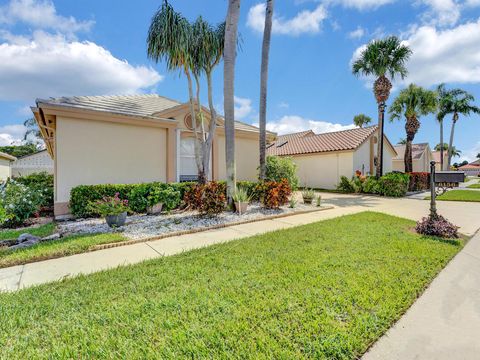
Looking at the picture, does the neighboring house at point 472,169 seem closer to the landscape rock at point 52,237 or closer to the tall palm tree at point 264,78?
the tall palm tree at point 264,78

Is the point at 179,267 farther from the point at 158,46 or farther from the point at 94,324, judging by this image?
the point at 158,46

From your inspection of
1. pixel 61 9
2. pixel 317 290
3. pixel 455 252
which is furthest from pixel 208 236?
pixel 61 9

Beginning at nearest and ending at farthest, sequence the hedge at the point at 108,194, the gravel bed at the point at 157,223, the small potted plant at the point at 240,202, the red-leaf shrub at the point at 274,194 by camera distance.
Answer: the gravel bed at the point at 157,223 → the hedge at the point at 108,194 → the small potted plant at the point at 240,202 → the red-leaf shrub at the point at 274,194

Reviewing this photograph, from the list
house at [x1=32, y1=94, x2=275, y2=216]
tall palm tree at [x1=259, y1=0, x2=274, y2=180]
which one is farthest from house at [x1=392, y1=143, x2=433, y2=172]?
house at [x1=32, y1=94, x2=275, y2=216]

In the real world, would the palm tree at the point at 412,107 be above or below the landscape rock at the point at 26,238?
above

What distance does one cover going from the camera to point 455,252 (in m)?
4.91

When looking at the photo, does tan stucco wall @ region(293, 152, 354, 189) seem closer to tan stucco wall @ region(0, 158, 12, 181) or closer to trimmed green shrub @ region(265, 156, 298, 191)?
trimmed green shrub @ region(265, 156, 298, 191)

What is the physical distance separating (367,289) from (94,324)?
340 centimetres

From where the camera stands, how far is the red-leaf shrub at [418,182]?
1942 cm

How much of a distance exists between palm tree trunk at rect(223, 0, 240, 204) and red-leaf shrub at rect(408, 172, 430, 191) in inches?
678

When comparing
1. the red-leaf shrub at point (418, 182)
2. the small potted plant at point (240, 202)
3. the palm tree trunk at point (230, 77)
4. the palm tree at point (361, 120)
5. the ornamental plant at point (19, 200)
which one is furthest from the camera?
the palm tree at point (361, 120)

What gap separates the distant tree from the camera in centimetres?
4022

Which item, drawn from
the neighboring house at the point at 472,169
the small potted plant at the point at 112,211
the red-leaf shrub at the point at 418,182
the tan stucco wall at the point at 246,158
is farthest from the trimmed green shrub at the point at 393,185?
the neighboring house at the point at 472,169

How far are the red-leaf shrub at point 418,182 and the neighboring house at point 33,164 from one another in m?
35.3
